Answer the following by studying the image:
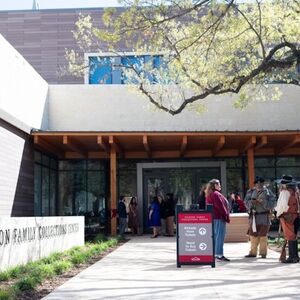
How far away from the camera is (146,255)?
13.3m

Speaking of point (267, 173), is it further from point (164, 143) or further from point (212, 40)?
point (212, 40)

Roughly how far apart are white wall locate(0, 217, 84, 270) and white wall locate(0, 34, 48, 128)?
12.8 feet

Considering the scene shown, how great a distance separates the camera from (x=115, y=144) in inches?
803

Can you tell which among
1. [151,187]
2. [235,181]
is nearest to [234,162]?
[235,181]

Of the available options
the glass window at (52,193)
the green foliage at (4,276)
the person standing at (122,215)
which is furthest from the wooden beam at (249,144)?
the green foliage at (4,276)

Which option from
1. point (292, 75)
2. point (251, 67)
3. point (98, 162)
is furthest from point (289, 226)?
point (98, 162)

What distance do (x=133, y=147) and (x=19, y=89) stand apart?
592 centimetres

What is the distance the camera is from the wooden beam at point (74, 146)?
61.7 ft

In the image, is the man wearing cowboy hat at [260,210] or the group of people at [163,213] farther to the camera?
the group of people at [163,213]

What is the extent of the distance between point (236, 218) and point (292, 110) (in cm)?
702

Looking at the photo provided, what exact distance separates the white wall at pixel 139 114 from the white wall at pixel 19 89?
4.03ft

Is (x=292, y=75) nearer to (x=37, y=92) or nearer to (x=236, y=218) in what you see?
(x=236, y=218)

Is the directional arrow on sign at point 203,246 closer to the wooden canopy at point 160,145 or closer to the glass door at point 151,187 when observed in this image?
the wooden canopy at point 160,145

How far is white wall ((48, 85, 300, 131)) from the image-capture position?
22.1 m
